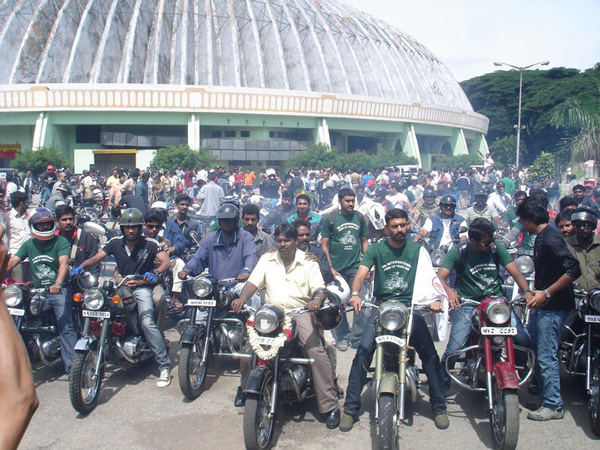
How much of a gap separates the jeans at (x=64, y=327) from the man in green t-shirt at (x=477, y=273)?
12.0ft

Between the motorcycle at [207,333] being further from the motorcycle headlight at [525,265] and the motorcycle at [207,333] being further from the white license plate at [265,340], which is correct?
the motorcycle headlight at [525,265]

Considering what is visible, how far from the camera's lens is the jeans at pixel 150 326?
5.71 metres

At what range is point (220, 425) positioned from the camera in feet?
15.7

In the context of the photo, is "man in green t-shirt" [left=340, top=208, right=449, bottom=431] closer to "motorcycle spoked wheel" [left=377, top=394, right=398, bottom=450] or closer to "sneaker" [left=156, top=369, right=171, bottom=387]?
"motorcycle spoked wheel" [left=377, top=394, right=398, bottom=450]

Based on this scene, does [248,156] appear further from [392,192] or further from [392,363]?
[392,363]

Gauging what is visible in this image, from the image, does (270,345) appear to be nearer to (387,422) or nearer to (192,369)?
(387,422)

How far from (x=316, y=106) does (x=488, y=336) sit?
34.4 metres

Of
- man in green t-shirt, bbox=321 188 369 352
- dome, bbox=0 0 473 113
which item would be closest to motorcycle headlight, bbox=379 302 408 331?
man in green t-shirt, bbox=321 188 369 352

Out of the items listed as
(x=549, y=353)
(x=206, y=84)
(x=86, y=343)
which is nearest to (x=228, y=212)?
(x=86, y=343)

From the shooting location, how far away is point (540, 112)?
58.1m

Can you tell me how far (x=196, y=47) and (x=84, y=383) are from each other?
40578 millimetres

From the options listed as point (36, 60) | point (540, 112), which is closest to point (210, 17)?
point (36, 60)

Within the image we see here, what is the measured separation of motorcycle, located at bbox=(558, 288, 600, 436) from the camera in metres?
4.55

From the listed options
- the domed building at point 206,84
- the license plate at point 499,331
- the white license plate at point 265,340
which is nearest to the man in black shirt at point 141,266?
the white license plate at point 265,340
